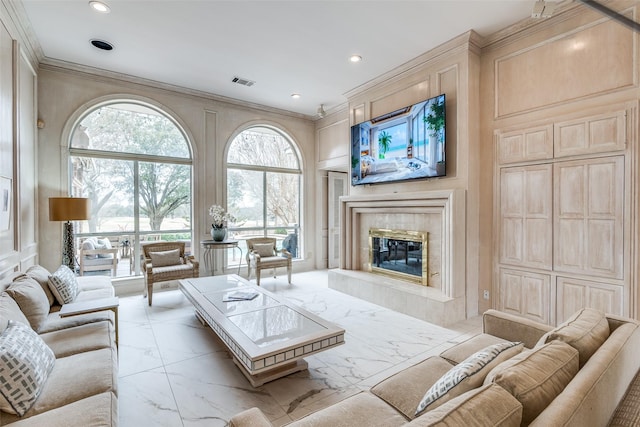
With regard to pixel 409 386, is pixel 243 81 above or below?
above

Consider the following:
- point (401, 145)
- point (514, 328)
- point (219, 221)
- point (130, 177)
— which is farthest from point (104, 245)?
point (514, 328)

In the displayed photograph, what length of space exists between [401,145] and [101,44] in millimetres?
4035

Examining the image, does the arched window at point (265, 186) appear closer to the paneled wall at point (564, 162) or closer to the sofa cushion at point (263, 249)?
the sofa cushion at point (263, 249)

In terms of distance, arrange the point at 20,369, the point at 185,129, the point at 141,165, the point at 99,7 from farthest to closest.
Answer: the point at 185,129, the point at 141,165, the point at 99,7, the point at 20,369

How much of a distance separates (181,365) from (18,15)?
151 inches

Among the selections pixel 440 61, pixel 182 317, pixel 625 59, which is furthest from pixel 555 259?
pixel 182 317

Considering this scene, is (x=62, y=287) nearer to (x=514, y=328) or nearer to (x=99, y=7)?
(x=99, y=7)

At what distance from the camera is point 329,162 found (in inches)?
246

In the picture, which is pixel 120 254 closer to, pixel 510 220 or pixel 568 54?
pixel 510 220

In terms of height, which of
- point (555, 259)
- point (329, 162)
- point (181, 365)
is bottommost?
point (181, 365)

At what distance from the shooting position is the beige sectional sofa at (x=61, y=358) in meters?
1.35

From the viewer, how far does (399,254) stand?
14.7ft

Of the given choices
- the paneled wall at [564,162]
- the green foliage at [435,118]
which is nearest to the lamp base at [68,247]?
the green foliage at [435,118]

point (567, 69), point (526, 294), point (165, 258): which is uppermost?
point (567, 69)
